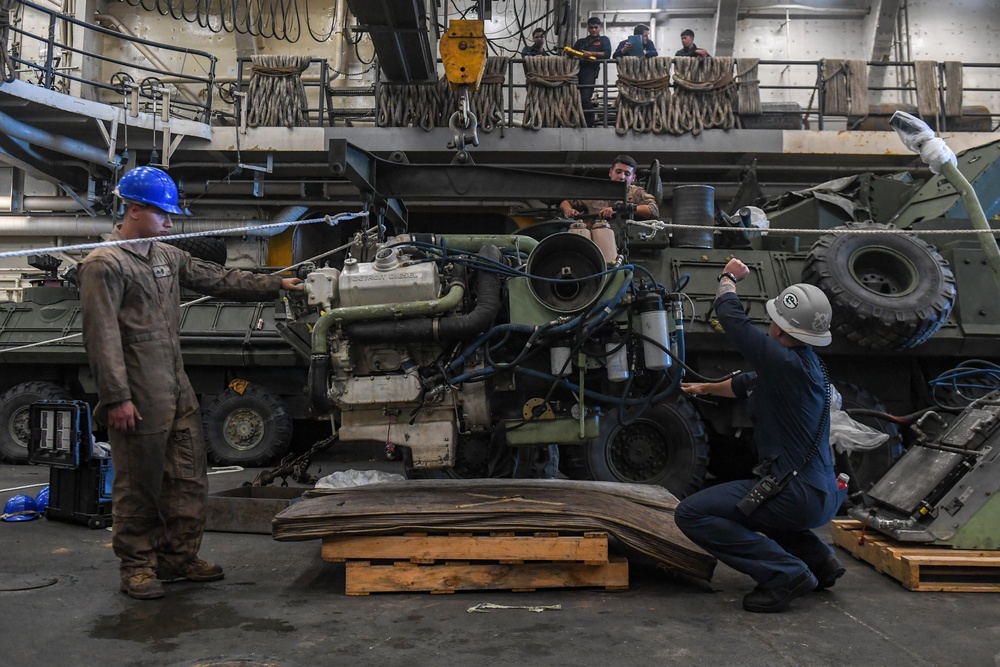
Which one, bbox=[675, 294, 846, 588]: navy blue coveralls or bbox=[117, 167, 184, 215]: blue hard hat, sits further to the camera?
bbox=[117, 167, 184, 215]: blue hard hat

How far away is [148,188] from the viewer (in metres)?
4.23

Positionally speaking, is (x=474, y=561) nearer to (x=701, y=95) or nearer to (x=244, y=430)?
(x=244, y=430)

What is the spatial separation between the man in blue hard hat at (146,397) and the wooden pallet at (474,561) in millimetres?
835

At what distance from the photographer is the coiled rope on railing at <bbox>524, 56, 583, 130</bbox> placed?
1330 centimetres

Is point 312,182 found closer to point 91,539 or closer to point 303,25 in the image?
point 303,25

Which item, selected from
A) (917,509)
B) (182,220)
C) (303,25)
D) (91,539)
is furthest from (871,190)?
(303,25)

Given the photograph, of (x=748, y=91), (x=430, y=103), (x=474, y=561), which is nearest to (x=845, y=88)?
(x=748, y=91)

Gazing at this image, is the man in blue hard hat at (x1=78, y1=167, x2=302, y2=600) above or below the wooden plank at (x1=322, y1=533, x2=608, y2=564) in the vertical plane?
above

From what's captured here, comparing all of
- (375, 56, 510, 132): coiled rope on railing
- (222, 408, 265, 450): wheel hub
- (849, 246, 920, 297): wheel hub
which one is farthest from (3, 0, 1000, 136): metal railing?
(849, 246, 920, 297): wheel hub

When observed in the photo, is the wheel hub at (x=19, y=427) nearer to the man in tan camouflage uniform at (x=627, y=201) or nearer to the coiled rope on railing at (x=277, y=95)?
the coiled rope on railing at (x=277, y=95)

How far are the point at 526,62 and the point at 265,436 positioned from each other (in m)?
7.63

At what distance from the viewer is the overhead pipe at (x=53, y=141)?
39.2ft

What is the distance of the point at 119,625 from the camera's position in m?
3.55

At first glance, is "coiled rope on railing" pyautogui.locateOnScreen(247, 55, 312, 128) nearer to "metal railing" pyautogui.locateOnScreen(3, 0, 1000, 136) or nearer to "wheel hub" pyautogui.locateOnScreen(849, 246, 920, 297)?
"metal railing" pyautogui.locateOnScreen(3, 0, 1000, 136)
